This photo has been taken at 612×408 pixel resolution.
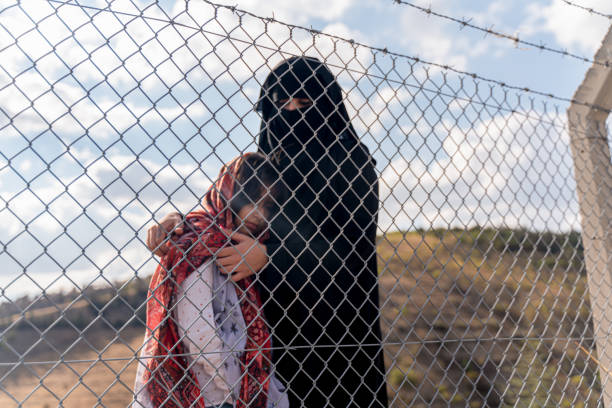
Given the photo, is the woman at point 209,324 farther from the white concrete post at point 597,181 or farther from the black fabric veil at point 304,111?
the white concrete post at point 597,181

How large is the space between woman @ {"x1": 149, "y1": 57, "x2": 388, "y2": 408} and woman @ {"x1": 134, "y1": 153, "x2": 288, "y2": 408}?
14 cm

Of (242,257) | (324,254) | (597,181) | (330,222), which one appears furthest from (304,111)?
(597,181)

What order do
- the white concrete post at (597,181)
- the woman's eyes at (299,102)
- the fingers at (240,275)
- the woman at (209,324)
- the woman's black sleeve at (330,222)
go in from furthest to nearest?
the white concrete post at (597,181) < the woman's eyes at (299,102) < the woman's black sleeve at (330,222) < the fingers at (240,275) < the woman at (209,324)

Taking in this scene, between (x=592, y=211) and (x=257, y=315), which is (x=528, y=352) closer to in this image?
(x=592, y=211)

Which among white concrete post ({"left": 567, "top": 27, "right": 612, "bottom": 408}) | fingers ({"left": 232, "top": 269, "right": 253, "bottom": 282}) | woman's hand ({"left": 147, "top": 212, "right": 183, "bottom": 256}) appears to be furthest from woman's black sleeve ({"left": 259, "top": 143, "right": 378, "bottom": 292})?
white concrete post ({"left": 567, "top": 27, "right": 612, "bottom": 408})

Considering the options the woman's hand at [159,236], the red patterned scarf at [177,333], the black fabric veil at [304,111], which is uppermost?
the black fabric veil at [304,111]

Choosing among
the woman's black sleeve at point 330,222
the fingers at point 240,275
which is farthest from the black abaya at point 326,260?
the fingers at point 240,275

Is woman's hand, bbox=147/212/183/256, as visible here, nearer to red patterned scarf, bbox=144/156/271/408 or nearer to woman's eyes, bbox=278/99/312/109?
red patterned scarf, bbox=144/156/271/408

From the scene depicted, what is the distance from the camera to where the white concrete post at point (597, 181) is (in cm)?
258

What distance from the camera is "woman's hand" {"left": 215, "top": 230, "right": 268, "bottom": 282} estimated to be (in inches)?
70.2

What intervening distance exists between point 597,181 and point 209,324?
208 cm

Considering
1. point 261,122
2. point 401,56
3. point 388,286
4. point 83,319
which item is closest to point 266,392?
point 261,122

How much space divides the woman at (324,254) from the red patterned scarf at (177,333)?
0.15 meters

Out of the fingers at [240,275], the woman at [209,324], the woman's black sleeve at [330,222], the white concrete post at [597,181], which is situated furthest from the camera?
the white concrete post at [597,181]
